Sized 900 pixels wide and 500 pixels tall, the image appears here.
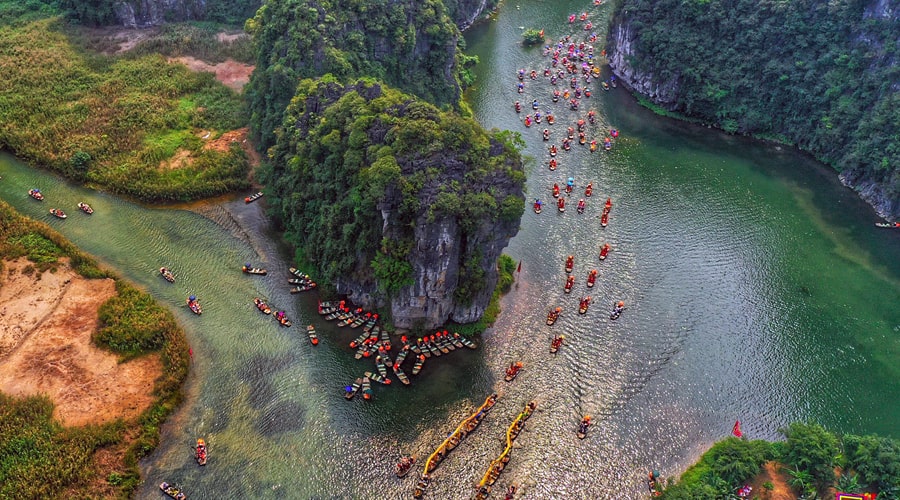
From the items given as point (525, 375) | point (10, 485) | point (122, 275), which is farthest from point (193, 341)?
point (525, 375)

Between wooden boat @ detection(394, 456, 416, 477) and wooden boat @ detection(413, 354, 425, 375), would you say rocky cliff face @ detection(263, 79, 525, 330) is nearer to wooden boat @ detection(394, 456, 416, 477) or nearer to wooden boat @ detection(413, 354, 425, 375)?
wooden boat @ detection(413, 354, 425, 375)

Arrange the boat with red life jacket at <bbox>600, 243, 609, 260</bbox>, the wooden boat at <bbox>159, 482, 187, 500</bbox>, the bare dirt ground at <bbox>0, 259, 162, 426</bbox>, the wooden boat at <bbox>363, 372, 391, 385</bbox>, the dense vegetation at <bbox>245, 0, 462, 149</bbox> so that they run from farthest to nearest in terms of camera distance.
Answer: the dense vegetation at <bbox>245, 0, 462, 149</bbox>, the boat with red life jacket at <bbox>600, 243, 609, 260</bbox>, the wooden boat at <bbox>363, 372, 391, 385</bbox>, the bare dirt ground at <bbox>0, 259, 162, 426</bbox>, the wooden boat at <bbox>159, 482, 187, 500</bbox>

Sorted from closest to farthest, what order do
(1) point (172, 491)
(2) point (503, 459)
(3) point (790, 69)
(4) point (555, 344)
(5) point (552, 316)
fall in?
(1) point (172, 491)
(2) point (503, 459)
(4) point (555, 344)
(5) point (552, 316)
(3) point (790, 69)

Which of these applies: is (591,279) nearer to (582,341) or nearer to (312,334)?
(582,341)

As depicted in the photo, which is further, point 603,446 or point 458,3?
point 458,3

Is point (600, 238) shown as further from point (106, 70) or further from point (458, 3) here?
point (106, 70)

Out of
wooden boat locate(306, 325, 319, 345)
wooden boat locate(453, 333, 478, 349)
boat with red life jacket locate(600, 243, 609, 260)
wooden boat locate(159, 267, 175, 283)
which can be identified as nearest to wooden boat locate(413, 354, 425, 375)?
wooden boat locate(453, 333, 478, 349)

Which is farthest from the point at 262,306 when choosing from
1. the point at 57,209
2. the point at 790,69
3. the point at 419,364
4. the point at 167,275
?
the point at 790,69
